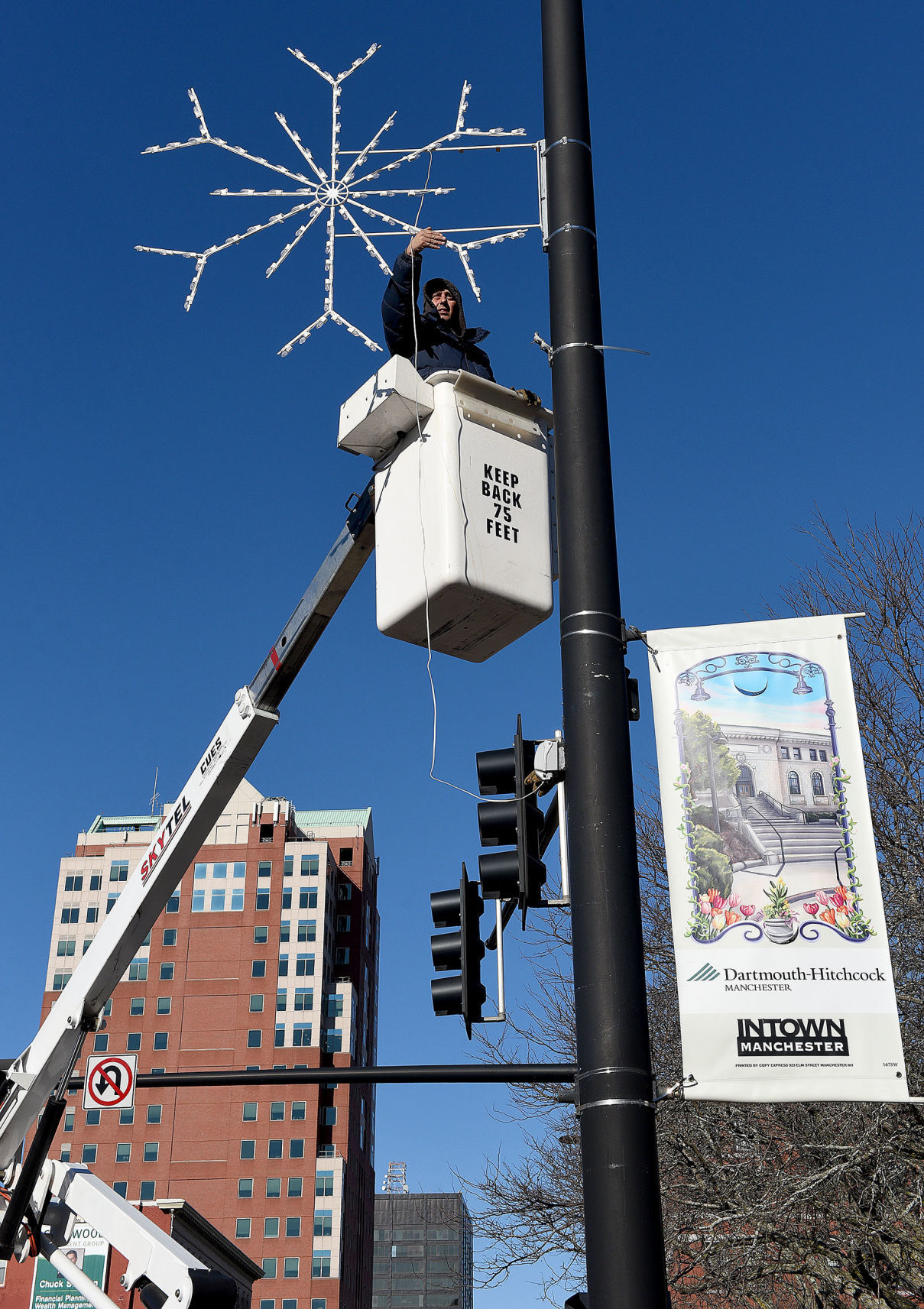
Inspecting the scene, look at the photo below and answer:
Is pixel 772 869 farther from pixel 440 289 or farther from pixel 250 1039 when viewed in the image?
pixel 250 1039

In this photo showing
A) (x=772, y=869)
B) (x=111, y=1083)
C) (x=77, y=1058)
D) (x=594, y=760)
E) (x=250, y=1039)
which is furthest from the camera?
(x=250, y=1039)

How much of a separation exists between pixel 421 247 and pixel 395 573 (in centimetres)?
166

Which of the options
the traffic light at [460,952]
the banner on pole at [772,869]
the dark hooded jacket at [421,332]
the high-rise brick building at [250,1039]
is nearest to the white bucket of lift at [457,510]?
the dark hooded jacket at [421,332]

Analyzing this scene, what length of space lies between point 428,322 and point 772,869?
128 inches

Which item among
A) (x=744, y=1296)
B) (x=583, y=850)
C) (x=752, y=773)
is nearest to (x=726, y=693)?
(x=752, y=773)

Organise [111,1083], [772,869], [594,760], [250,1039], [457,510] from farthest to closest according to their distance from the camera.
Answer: [250,1039] → [111,1083] → [457,510] → [772,869] → [594,760]

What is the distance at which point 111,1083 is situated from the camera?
10234mm

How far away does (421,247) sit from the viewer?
643cm

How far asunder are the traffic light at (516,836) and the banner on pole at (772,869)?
0.61m

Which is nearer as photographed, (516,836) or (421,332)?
(516,836)

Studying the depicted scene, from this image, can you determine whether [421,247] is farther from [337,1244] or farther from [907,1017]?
[337,1244]

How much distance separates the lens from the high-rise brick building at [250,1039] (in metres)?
91.2

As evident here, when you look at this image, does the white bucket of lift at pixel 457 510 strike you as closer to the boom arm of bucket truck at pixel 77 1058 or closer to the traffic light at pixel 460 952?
the traffic light at pixel 460 952

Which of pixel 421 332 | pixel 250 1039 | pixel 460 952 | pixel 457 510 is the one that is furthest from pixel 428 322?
pixel 250 1039
